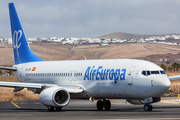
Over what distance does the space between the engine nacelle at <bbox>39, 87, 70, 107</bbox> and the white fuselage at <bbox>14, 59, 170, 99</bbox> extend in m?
2.07

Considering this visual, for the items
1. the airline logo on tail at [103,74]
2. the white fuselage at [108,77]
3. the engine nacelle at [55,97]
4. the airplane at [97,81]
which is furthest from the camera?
the engine nacelle at [55,97]

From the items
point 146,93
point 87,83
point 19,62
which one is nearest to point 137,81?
point 146,93

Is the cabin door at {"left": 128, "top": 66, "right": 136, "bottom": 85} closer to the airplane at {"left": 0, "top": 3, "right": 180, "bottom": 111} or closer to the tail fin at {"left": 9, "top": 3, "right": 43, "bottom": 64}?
the airplane at {"left": 0, "top": 3, "right": 180, "bottom": 111}

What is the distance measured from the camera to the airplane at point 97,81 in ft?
99.5

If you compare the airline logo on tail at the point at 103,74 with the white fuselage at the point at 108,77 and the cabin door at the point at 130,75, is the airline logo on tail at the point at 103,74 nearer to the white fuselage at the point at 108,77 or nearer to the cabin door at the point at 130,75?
the white fuselage at the point at 108,77

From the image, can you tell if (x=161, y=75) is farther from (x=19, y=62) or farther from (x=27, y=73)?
(x=19, y=62)

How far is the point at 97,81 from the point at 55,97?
13.2ft

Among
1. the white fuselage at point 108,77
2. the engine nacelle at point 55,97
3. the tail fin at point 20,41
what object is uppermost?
the tail fin at point 20,41

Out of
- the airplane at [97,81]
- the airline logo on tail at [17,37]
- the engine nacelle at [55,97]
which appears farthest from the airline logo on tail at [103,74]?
the airline logo on tail at [17,37]

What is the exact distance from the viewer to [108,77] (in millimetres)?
32781

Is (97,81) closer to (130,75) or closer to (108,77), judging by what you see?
(108,77)

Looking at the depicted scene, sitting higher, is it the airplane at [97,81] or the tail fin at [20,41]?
the tail fin at [20,41]

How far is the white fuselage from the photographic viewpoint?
30.1 m

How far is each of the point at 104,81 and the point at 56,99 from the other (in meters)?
4.72
